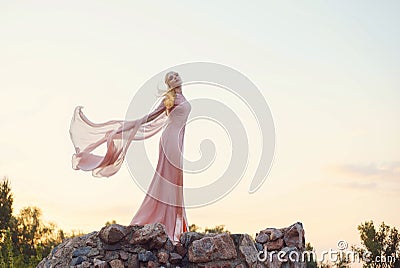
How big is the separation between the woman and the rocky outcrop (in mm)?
1016

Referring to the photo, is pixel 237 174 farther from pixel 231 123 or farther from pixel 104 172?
pixel 104 172

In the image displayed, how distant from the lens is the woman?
924cm

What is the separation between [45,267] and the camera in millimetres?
8312

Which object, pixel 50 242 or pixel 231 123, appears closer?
pixel 231 123

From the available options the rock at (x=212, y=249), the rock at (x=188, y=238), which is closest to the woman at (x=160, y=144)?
the rock at (x=188, y=238)

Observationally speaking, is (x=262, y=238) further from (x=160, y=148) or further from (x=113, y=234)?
(x=113, y=234)

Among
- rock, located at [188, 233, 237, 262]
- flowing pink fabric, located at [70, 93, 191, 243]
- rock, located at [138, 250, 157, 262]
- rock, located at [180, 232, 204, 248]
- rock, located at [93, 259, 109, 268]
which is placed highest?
flowing pink fabric, located at [70, 93, 191, 243]

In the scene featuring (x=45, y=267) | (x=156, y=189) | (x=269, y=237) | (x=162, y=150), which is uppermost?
(x=162, y=150)

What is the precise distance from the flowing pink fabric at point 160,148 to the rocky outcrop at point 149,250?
982 millimetres

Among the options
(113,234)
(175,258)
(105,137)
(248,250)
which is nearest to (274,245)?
(248,250)

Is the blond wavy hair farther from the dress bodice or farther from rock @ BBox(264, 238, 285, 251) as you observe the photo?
rock @ BBox(264, 238, 285, 251)

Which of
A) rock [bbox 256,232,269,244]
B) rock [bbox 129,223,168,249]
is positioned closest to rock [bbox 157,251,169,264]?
rock [bbox 129,223,168,249]

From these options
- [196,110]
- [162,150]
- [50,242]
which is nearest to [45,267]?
[162,150]

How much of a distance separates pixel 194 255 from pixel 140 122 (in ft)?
7.70
